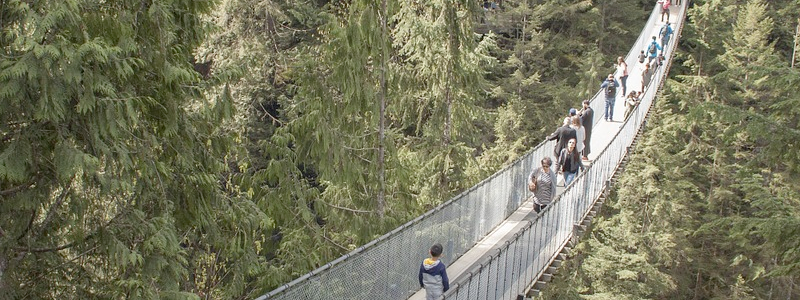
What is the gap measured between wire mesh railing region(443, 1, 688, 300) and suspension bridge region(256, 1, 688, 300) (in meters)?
0.01

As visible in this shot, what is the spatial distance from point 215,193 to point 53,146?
58.0 inches

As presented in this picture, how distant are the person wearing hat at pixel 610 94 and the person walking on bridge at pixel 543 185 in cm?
608

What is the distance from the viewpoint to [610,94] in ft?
50.2

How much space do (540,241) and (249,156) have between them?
153 inches

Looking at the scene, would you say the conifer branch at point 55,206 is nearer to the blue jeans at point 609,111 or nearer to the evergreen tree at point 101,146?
the evergreen tree at point 101,146

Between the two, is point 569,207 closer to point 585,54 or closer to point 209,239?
point 209,239

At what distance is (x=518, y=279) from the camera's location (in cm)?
840

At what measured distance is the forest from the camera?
4816mm

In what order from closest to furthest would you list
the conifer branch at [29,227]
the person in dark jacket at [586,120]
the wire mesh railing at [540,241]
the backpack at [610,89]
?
1. the conifer branch at [29,227]
2. the wire mesh railing at [540,241]
3. the person in dark jacket at [586,120]
4. the backpack at [610,89]

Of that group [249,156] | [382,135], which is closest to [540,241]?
[382,135]

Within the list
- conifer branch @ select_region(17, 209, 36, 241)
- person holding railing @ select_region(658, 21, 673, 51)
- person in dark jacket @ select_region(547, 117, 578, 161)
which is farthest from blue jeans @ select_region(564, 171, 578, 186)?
person holding railing @ select_region(658, 21, 673, 51)

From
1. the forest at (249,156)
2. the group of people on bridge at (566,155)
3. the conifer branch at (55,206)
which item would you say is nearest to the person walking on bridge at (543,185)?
the group of people on bridge at (566,155)

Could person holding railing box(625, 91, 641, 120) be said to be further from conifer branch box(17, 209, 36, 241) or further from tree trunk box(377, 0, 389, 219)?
conifer branch box(17, 209, 36, 241)

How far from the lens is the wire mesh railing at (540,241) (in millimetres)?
7281
